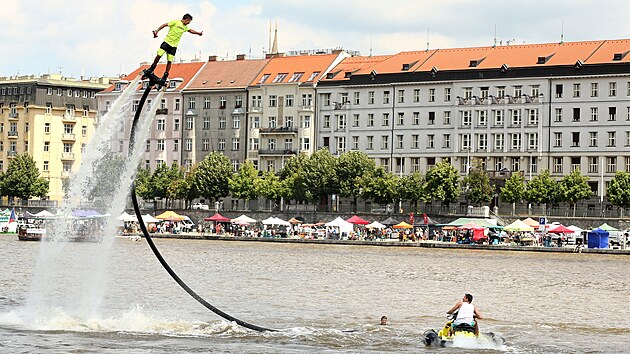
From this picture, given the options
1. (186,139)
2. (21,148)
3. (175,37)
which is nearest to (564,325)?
(175,37)

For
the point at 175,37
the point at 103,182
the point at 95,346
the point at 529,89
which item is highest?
the point at 529,89

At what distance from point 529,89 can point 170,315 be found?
96875 mm

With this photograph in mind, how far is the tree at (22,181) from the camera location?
17325 cm

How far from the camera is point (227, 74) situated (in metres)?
172

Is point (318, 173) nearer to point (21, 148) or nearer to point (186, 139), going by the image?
point (186, 139)

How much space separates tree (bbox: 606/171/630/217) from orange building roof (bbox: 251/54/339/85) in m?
45.1

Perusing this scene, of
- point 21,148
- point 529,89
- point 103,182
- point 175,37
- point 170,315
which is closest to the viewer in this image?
point 175,37

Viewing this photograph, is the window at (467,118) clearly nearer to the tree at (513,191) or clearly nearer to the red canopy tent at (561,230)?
the tree at (513,191)

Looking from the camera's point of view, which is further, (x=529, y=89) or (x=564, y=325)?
(x=529, y=89)

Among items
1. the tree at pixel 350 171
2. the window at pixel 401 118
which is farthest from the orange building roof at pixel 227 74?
the tree at pixel 350 171

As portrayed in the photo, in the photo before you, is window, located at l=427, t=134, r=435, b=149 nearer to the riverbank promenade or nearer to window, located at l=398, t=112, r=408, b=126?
window, located at l=398, t=112, r=408, b=126

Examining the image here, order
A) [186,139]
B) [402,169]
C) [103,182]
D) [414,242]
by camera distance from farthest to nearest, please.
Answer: [186,139], [402,169], [414,242], [103,182]

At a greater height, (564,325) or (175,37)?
(175,37)

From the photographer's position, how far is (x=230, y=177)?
516 ft
